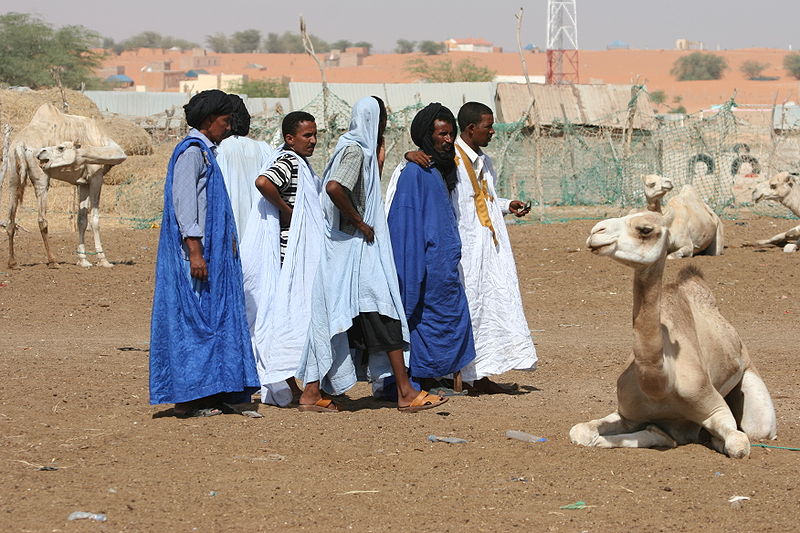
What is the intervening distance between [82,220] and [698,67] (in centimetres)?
8544

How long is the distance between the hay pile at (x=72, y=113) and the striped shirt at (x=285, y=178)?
18.5 m

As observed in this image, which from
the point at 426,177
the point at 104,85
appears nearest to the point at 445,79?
the point at 104,85

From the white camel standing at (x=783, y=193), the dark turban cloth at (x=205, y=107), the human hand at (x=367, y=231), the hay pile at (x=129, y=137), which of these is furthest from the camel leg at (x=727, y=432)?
the hay pile at (x=129, y=137)

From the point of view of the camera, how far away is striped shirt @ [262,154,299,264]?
6.50m

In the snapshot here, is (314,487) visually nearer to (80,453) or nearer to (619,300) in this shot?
(80,453)

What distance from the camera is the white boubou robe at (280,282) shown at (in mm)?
6492

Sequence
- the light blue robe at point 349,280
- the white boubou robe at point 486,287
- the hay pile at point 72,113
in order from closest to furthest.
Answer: the light blue robe at point 349,280 < the white boubou robe at point 486,287 < the hay pile at point 72,113

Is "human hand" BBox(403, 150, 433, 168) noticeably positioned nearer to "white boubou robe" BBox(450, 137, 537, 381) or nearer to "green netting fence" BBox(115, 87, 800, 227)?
"white boubou robe" BBox(450, 137, 537, 381)

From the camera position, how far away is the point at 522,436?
569 centimetres

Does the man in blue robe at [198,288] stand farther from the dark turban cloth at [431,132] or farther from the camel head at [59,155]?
the camel head at [59,155]

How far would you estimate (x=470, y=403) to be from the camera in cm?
668

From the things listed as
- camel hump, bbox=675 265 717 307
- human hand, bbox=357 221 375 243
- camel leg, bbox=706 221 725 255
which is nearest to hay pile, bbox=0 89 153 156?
camel leg, bbox=706 221 725 255

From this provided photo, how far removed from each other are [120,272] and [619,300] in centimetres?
586

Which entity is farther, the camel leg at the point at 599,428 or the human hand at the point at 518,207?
the human hand at the point at 518,207
